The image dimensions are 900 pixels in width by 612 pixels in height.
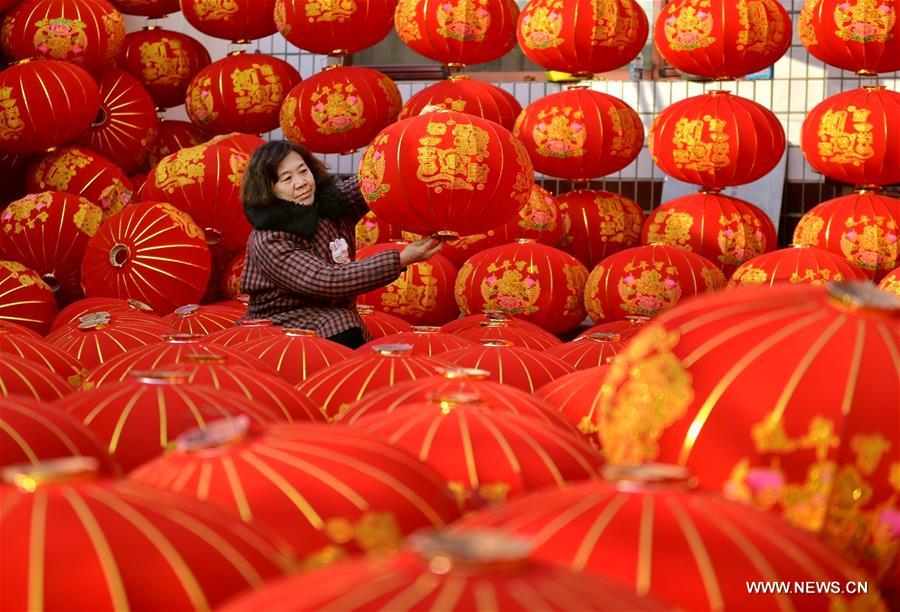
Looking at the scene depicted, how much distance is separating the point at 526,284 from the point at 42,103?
2241 millimetres

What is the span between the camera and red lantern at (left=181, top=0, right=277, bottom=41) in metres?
6.00

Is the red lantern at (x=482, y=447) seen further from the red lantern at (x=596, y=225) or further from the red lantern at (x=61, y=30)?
the red lantern at (x=61, y=30)

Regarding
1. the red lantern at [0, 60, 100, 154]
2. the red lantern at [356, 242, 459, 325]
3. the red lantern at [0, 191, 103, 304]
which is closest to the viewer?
the red lantern at [356, 242, 459, 325]

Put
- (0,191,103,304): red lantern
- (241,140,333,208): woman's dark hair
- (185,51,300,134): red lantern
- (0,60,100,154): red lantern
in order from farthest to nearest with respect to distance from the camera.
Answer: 1. (185,51,300,134): red lantern
2. (0,60,100,154): red lantern
3. (0,191,103,304): red lantern
4. (241,140,333,208): woman's dark hair

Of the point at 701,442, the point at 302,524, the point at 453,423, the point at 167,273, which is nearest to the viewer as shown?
the point at 302,524

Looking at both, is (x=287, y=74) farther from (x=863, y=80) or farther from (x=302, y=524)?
(x=302, y=524)

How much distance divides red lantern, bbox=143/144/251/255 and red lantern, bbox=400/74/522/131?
703mm

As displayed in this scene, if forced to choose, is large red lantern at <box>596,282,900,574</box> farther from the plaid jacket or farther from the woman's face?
the woman's face

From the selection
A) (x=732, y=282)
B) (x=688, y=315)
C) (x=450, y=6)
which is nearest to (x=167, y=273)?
(x=450, y=6)

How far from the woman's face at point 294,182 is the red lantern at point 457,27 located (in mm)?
1642

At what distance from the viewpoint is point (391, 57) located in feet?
25.0

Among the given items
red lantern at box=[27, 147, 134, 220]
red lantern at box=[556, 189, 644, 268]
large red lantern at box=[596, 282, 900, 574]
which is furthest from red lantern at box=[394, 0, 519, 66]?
large red lantern at box=[596, 282, 900, 574]

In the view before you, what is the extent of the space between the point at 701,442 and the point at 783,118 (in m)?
5.89

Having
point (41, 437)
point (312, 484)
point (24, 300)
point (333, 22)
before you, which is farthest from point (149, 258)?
point (312, 484)
